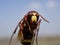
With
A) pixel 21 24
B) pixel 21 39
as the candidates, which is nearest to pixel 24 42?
pixel 21 39

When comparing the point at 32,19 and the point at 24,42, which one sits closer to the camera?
the point at 32,19

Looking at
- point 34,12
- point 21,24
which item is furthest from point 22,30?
point 34,12

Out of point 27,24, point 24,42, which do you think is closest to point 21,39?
point 24,42

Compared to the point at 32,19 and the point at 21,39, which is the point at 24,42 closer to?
the point at 21,39

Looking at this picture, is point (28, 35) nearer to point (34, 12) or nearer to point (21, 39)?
point (21, 39)

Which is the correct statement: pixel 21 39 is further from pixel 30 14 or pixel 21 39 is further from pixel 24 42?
pixel 30 14

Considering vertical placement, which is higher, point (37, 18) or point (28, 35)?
point (37, 18)

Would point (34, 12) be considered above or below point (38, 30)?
above
